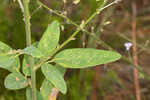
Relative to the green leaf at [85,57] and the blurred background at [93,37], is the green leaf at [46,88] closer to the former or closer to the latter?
the green leaf at [85,57]

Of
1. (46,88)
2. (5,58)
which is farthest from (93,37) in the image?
(5,58)

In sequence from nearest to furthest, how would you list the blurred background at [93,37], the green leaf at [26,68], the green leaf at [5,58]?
the green leaf at [5,58] < the green leaf at [26,68] < the blurred background at [93,37]

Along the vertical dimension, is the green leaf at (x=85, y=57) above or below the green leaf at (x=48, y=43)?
below

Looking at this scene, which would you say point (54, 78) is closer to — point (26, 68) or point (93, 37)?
point (26, 68)

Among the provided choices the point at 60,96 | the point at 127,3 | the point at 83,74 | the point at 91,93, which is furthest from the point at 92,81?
the point at 127,3

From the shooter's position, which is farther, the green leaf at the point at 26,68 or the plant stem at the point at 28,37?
the green leaf at the point at 26,68

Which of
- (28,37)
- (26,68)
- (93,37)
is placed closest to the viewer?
(28,37)

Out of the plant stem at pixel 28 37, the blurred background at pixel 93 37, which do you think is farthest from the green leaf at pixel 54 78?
the blurred background at pixel 93 37
